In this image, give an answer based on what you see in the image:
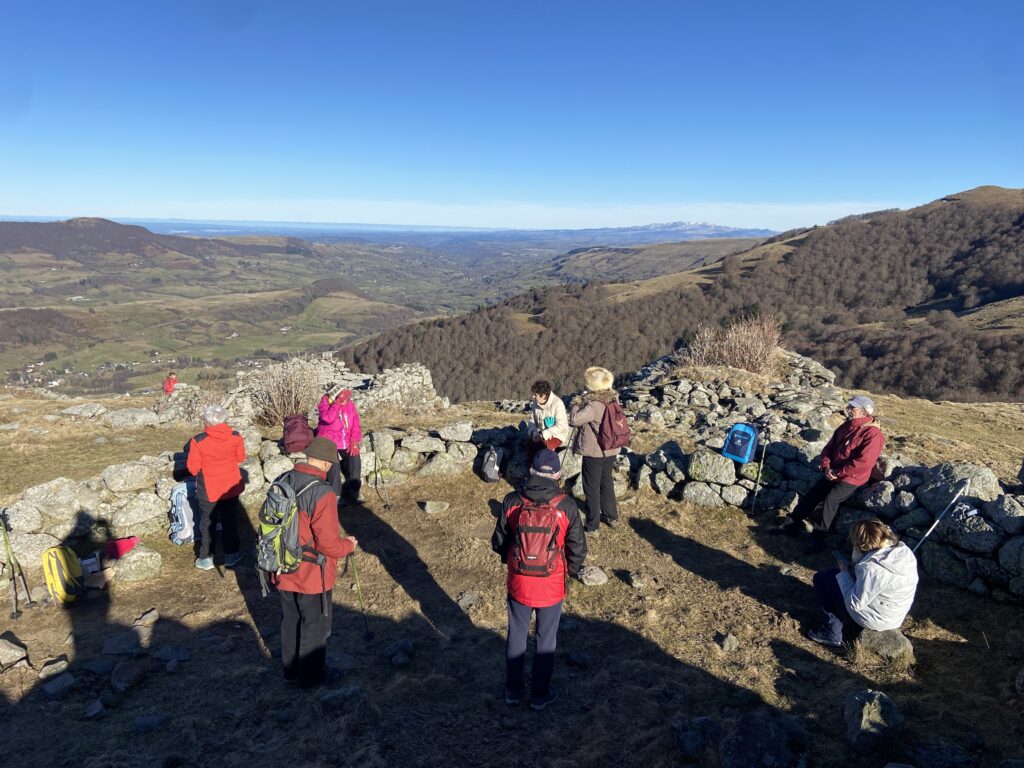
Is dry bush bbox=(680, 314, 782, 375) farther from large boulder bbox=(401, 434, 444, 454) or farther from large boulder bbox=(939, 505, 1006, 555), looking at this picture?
large boulder bbox=(939, 505, 1006, 555)

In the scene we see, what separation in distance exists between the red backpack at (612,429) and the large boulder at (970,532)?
150 inches

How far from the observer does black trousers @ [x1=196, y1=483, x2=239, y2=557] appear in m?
7.06

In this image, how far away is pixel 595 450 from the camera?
7316mm

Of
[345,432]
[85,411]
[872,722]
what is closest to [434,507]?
[345,432]

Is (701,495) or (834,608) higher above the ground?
(834,608)

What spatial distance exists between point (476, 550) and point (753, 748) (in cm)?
463

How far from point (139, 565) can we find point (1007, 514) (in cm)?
1055

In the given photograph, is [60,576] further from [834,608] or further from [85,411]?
[85,411]

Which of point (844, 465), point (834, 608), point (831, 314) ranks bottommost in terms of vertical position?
point (831, 314)

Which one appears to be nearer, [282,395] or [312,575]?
[312,575]

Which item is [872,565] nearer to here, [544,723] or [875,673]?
[875,673]

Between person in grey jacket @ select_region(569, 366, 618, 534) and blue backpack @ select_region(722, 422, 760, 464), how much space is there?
232 cm

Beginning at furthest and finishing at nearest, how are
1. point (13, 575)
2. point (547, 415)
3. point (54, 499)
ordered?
1. point (54, 499)
2. point (547, 415)
3. point (13, 575)

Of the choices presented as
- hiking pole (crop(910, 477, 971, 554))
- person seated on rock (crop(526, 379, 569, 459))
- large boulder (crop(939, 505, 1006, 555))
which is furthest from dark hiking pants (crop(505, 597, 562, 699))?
large boulder (crop(939, 505, 1006, 555))
